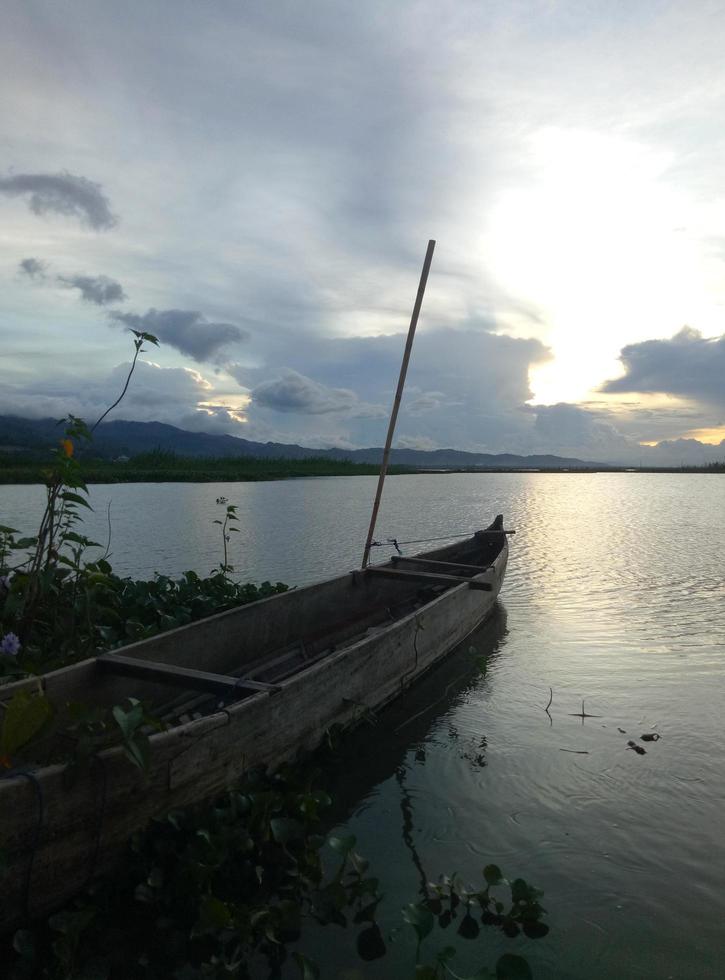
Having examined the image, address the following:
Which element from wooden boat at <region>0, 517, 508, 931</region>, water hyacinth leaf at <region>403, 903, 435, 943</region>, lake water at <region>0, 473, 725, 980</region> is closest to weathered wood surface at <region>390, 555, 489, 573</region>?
wooden boat at <region>0, 517, 508, 931</region>

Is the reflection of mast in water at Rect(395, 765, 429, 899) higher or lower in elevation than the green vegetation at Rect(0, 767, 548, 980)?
lower

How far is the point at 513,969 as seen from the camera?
2766 millimetres

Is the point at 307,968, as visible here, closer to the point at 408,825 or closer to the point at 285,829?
the point at 285,829

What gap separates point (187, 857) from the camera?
122 inches

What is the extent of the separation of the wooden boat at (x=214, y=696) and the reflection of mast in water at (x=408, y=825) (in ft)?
1.73

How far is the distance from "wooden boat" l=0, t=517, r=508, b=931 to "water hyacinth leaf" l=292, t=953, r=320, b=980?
2.88ft

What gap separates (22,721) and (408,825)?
2420mm

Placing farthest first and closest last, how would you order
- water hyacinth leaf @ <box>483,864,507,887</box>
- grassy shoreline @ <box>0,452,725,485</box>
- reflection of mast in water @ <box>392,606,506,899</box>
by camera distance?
grassy shoreline @ <box>0,452,725,485</box>
reflection of mast in water @ <box>392,606,506,899</box>
water hyacinth leaf @ <box>483,864,507,887</box>

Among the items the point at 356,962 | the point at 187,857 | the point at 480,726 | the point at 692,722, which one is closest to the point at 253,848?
the point at 187,857

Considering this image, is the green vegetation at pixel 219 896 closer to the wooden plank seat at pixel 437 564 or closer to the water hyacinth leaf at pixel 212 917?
the water hyacinth leaf at pixel 212 917

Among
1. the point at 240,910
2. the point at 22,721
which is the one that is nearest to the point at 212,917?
the point at 240,910

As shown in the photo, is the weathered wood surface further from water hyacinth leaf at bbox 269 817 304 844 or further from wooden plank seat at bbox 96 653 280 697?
water hyacinth leaf at bbox 269 817 304 844

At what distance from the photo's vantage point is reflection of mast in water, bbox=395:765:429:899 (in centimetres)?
366

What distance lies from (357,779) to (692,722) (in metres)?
2.88
